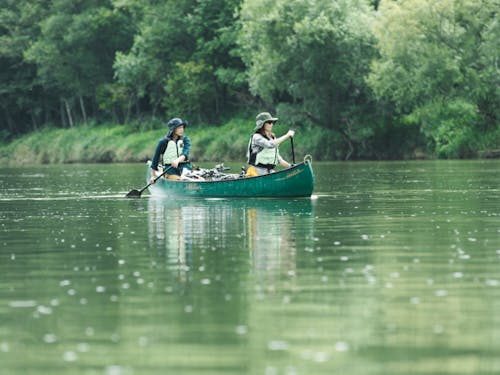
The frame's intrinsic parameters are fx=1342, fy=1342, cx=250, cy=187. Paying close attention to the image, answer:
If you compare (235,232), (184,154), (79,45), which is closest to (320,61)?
(79,45)

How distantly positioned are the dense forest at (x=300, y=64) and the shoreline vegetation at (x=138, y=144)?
309mm

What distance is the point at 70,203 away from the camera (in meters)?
28.5

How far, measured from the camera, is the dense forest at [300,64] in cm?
5819

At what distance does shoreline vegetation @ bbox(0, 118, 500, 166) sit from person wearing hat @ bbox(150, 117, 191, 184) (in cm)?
3126

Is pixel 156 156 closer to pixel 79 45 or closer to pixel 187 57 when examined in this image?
pixel 187 57

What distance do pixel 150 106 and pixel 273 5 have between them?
1097 inches

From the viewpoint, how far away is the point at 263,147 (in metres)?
28.6

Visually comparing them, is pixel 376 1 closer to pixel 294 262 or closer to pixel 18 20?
pixel 18 20

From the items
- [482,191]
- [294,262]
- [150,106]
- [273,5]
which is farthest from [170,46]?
[294,262]

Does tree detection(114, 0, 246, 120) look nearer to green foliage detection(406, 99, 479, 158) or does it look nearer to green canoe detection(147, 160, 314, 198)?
green foliage detection(406, 99, 479, 158)

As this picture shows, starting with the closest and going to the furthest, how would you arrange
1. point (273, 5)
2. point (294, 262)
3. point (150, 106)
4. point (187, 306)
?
point (187, 306), point (294, 262), point (273, 5), point (150, 106)

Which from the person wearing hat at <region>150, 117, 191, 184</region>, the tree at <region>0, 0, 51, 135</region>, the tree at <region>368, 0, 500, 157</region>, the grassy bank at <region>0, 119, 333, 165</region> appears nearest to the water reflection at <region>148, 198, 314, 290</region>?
the person wearing hat at <region>150, 117, 191, 184</region>

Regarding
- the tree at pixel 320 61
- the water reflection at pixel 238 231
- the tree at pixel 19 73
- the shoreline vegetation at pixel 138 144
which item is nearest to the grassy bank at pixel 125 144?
the shoreline vegetation at pixel 138 144

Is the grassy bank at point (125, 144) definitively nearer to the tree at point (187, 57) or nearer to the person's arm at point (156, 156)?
the tree at point (187, 57)
